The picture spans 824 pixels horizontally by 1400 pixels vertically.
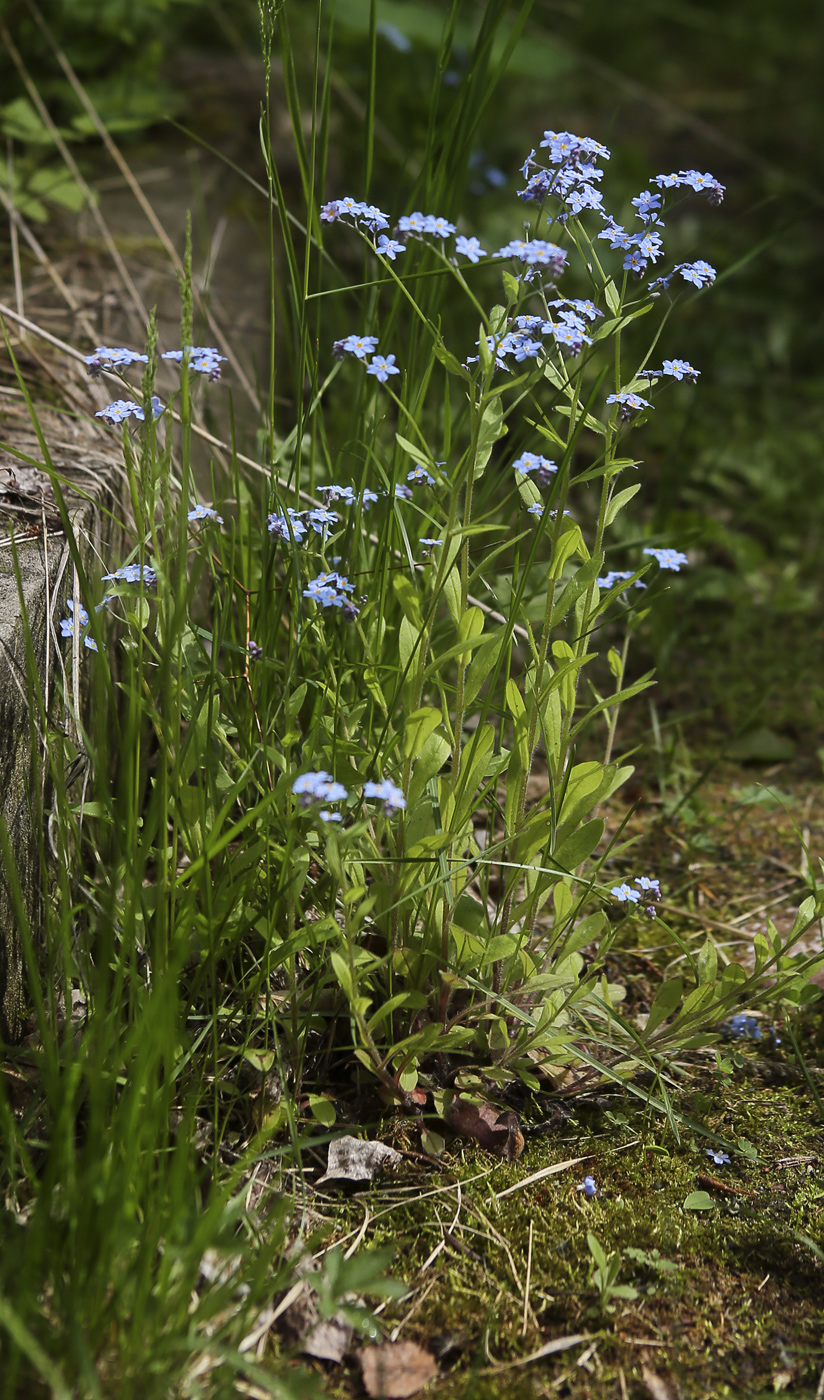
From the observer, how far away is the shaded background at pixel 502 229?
248cm

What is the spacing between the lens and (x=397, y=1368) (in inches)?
44.3

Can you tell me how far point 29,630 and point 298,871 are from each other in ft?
1.44

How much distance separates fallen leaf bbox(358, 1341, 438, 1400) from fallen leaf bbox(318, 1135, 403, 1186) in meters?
0.21

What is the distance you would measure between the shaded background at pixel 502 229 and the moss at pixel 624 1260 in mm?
876

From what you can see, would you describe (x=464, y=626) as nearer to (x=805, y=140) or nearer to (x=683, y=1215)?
(x=683, y=1215)

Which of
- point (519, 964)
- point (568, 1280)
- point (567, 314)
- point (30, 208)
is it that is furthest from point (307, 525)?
point (30, 208)

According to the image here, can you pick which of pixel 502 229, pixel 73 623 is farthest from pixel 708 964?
pixel 502 229

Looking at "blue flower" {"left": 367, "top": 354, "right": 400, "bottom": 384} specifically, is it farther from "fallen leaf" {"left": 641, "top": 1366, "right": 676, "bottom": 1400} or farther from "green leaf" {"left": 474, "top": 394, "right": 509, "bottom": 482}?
"fallen leaf" {"left": 641, "top": 1366, "right": 676, "bottom": 1400}

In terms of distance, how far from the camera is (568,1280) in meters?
1.25

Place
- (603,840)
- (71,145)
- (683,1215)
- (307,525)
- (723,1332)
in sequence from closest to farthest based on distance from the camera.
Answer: (723,1332) → (683,1215) → (307,525) → (603,840) → (71,145)

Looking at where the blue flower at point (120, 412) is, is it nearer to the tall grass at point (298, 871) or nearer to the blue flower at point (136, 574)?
the tall grass at point (298, 871)

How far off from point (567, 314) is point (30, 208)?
1791 mm

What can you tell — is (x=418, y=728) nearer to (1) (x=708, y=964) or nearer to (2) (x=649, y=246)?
(1) (x=708, y=964)

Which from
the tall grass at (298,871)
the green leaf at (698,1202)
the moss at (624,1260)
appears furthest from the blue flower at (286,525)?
the green leaf at (698,1202)
